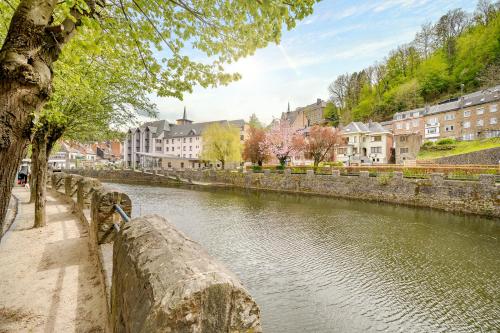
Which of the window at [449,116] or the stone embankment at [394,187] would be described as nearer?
the stone embankment at [394,187]

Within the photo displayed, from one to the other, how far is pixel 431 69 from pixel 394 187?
6417 centimetres

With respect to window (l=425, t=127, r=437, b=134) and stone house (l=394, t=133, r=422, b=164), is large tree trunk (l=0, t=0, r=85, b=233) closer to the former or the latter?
stone house (l=394, t=133, r=422, b=164)

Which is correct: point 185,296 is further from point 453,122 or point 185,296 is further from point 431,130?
point 431,130

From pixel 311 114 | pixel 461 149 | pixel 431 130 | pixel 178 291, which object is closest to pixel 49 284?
pixel 178 291

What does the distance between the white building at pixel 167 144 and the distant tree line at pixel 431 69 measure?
39656 mm

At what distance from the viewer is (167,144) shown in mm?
78375

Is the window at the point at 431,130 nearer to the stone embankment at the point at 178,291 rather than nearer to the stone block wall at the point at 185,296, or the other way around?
the stone embankment at the point at 178,291

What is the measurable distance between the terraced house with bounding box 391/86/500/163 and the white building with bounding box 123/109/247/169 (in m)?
38.8

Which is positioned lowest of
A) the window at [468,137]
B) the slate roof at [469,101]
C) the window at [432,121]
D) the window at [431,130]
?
the window at [468,137]

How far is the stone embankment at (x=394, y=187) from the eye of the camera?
18078 millimetres

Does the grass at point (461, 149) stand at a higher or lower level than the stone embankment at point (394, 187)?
higher

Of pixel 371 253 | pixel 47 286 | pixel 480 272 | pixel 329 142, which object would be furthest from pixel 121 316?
pixel 329 142

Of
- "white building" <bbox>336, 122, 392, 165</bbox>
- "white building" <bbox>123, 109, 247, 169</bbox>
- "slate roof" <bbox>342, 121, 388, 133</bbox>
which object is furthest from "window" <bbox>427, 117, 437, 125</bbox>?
"white building" <bbox>123, 109, 247, 169</bbox>

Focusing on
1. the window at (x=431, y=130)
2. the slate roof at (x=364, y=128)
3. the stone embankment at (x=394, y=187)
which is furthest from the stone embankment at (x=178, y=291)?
the window at (x=431, y=130)
